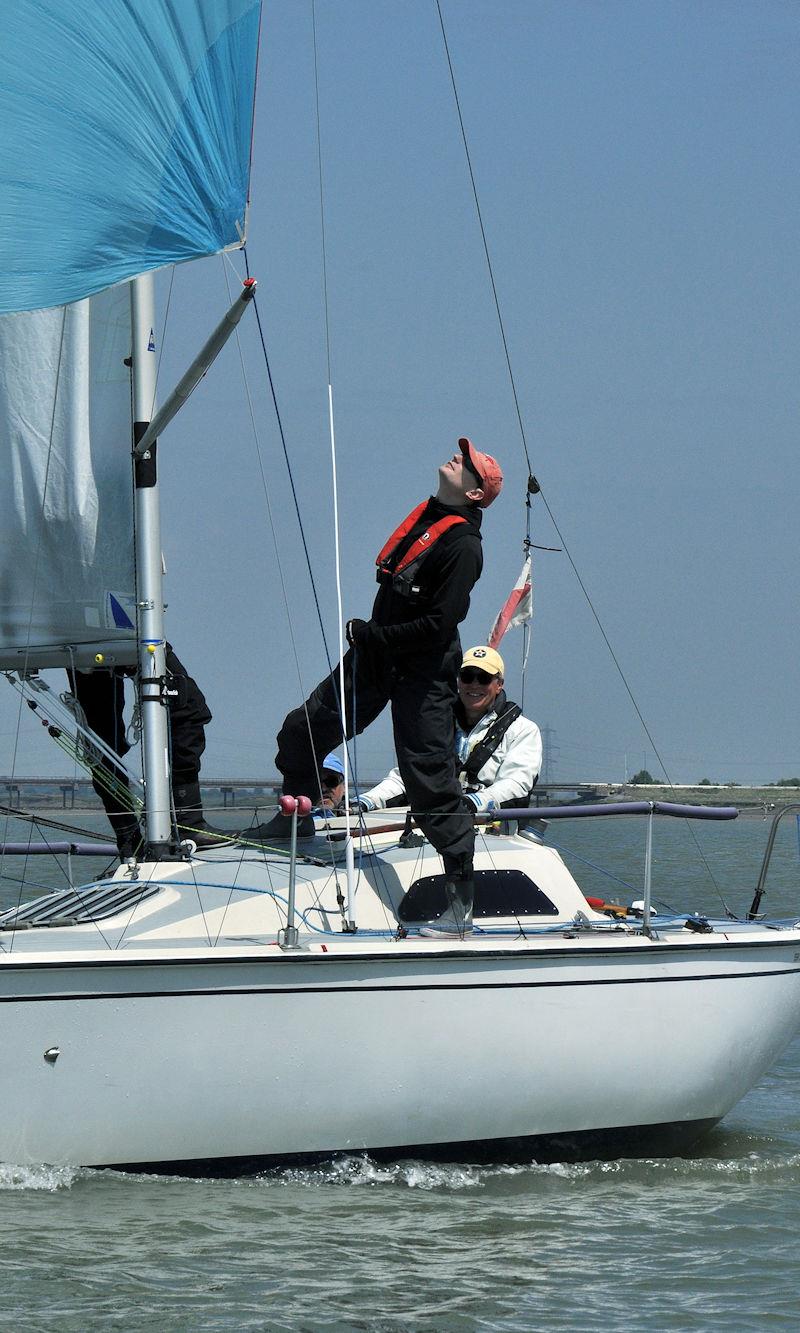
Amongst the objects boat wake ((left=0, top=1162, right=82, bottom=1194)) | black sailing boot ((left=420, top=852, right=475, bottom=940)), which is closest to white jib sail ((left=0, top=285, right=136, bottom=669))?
black sailing boot ((left=420, top=852, right=475, bottom=940))

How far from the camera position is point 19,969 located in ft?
19.7

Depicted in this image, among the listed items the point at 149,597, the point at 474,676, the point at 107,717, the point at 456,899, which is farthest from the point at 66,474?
the point at 456,899

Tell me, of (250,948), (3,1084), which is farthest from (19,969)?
(250,948)

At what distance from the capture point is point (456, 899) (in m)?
6.99

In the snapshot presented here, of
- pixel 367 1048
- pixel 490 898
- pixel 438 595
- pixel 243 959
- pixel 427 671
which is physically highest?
pixel 438 595

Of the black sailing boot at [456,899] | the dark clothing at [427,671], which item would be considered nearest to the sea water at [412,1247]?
the black sailing boot at [456,899]

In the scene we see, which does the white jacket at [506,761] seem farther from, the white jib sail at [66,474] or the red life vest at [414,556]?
the white jib sail at [66,474]

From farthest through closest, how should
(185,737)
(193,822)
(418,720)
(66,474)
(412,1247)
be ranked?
(185,737), (193,822), (66,474), (418,720), (412,1247)

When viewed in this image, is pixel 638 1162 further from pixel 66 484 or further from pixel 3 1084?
pixel 66 484

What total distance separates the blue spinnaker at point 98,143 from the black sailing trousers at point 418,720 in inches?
78.7

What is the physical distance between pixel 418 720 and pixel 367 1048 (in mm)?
1478

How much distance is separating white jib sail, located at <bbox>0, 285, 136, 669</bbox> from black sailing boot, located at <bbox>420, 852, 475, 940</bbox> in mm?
2020

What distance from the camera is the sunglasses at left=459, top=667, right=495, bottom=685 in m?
8.08

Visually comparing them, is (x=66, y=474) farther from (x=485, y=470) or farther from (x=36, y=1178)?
(x=36, y=1178)
